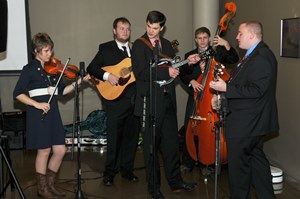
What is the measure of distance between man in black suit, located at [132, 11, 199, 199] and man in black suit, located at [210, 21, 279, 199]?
1.63ft

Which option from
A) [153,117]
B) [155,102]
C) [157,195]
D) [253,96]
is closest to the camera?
[253,96]

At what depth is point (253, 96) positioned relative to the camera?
10.6 ft

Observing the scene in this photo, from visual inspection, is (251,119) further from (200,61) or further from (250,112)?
(200,61)

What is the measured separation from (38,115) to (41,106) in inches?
6.1

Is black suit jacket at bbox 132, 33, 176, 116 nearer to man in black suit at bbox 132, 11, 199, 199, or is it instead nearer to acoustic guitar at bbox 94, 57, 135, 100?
man in black suit at bbox 132, 11, 199, 199

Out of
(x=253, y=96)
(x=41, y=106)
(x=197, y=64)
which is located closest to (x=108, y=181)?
(x=41, y=106)

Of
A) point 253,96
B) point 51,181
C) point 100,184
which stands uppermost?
point 253,96

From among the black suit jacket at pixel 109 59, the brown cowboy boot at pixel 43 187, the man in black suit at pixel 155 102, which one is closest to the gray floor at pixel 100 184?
the brown cowboy boot at pixel 43 187

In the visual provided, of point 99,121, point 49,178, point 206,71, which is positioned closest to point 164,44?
point 206,71

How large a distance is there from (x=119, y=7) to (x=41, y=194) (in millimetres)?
3325

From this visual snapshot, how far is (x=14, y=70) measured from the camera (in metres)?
6.13

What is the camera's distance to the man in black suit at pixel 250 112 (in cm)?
325

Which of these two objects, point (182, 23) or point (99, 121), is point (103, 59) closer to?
point (99, 121)

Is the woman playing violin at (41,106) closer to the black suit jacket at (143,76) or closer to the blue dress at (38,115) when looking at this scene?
the blue dress at (38,115)
